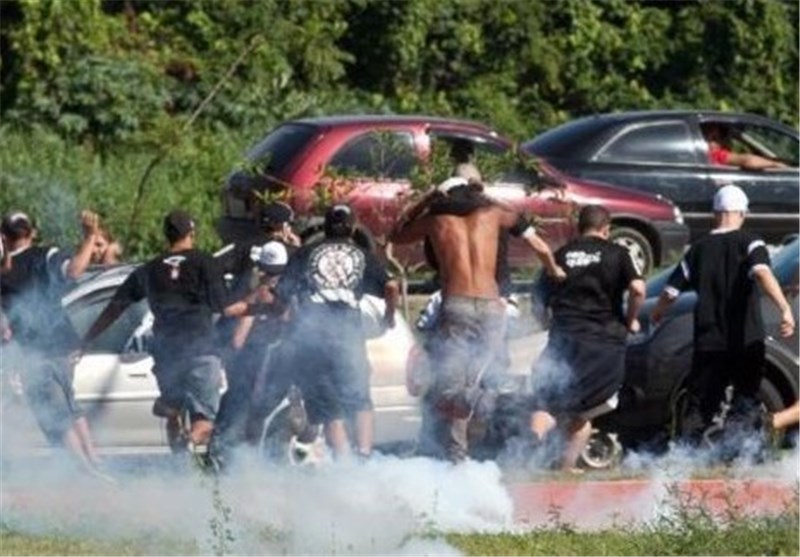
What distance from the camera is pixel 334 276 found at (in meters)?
13.8

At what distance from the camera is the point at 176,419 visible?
46.6 ft

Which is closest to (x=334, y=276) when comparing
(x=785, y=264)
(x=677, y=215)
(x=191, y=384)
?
(x=191, y=384)

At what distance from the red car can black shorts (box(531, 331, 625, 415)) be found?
360cm

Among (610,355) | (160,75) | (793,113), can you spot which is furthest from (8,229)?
(793,113)

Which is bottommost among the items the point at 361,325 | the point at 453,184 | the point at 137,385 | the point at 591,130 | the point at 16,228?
the point at 591,130

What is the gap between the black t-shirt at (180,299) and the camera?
1403 cm

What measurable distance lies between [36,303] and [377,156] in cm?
529

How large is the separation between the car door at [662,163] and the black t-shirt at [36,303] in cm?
875

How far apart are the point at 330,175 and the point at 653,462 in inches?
204

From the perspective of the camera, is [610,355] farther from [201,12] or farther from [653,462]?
[201,12]

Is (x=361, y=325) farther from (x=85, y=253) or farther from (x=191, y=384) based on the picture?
(x=85, y=253)

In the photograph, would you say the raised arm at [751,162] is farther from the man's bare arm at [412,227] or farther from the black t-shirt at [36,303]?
the black t-shirt at [36,303]

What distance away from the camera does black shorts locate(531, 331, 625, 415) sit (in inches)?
547

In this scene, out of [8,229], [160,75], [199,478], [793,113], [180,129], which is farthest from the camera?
[793,113]
